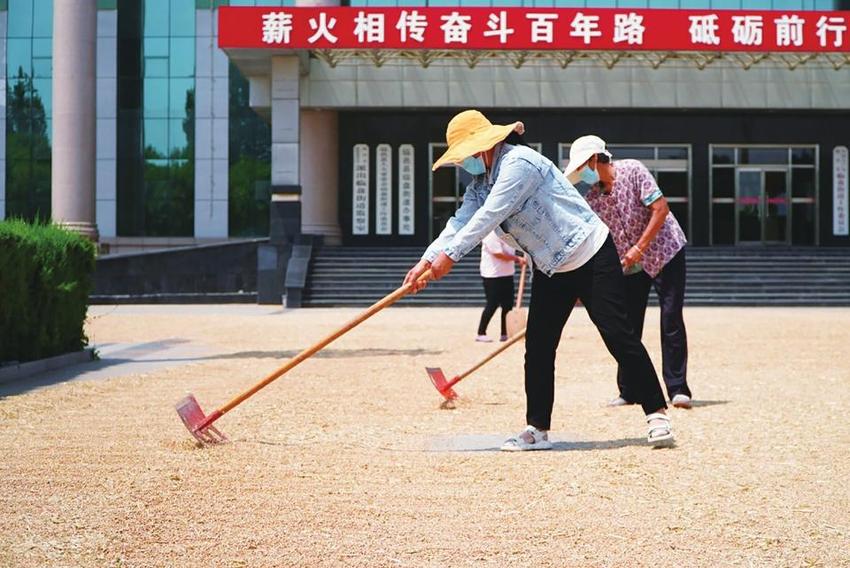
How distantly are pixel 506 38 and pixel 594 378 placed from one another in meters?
18.9

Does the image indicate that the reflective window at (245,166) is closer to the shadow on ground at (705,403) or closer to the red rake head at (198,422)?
the shadow on ground at (705,403)

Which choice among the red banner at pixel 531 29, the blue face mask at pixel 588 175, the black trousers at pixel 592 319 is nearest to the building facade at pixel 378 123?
the red banner at pixel 531 29

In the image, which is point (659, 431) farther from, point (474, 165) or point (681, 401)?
point (681, 401)

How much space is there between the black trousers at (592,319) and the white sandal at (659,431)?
2.0 inches

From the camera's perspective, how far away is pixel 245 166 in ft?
131

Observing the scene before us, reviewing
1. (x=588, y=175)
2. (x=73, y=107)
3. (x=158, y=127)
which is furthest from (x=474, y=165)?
(x=158, y=127)

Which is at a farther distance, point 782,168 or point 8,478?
point 782,168

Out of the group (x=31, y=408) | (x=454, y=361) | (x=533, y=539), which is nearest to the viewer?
(x=533, y=539)

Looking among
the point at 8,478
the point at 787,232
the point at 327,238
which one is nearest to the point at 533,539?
the point at 8,478

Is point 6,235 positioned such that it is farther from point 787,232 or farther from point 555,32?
point 787,232

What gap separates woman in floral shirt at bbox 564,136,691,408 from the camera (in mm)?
7156

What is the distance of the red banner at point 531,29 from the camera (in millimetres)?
27656

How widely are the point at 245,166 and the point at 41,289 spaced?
2939 cm

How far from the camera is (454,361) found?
Result: 1182 centimetres
